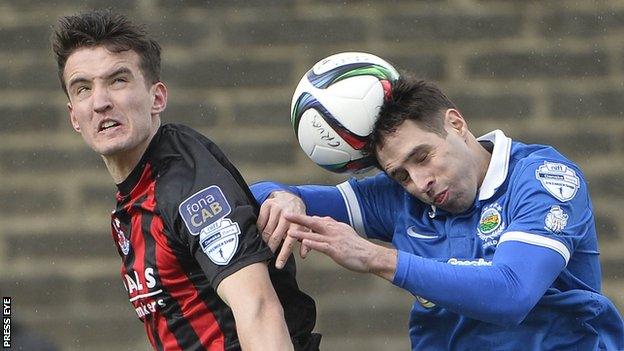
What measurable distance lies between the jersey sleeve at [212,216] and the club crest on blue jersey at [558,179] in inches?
31.4

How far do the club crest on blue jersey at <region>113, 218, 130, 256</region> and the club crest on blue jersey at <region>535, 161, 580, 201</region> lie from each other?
116 cm

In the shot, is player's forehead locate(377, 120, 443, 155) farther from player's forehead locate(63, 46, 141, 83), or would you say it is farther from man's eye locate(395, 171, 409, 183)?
player's forehead locate(63, 46, 141, 83)

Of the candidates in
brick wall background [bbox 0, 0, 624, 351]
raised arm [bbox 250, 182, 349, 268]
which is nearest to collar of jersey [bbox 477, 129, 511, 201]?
raised arm [bbox 250, 182, 349, 268]

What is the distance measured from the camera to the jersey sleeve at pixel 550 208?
11.8ft

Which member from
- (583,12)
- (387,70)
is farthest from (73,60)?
(583,12)

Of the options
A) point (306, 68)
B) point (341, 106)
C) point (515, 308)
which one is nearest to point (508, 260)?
point (515, 308)

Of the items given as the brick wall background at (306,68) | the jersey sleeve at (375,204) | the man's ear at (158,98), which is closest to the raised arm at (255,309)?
the man's ear at (158,98)

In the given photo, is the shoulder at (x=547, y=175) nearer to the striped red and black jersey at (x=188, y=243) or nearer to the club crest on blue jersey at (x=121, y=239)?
the striped red and black jersey at (x=188, y=243)

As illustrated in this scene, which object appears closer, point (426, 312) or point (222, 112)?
point (426, 312)

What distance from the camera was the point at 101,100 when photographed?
367cm

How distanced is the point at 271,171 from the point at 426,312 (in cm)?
209

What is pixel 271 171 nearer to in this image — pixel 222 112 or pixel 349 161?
pixel 222 112

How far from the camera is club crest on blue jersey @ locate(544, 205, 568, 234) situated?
360cm

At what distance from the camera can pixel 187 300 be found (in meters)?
3.63
